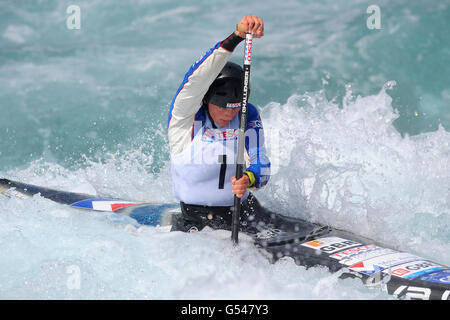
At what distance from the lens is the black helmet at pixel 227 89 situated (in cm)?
293

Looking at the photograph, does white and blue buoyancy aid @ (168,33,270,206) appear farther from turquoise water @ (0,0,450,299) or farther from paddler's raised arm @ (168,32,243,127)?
turquoise water @ (0,0,450,299)

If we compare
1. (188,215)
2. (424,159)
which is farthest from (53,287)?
(424,159)

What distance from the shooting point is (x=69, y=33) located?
11.1m

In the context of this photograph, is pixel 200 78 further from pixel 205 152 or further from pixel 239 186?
pixel 239 186

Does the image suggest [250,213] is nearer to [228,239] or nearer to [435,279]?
[228,239]

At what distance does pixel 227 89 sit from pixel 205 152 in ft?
1.37

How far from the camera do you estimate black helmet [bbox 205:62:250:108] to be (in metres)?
2.93

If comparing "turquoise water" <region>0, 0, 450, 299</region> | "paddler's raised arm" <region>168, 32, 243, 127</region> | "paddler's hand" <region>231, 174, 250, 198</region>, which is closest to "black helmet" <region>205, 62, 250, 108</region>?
"paddler's raised arm" <region>168, 32, 243, 127</region>

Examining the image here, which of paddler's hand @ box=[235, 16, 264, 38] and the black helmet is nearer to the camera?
paddler's hand @ box=[235, 16, 264, 38]

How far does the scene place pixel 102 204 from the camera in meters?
3.95
